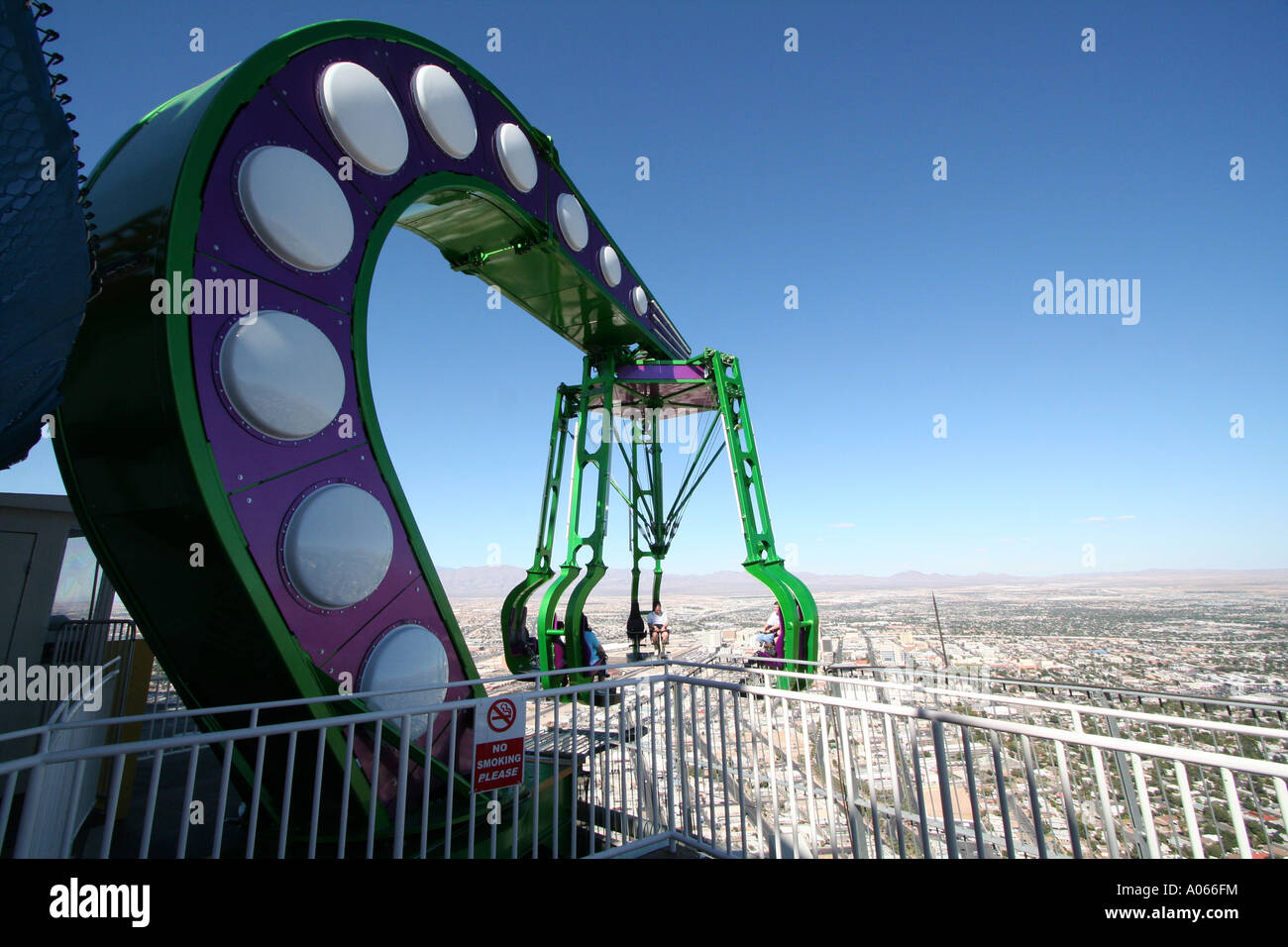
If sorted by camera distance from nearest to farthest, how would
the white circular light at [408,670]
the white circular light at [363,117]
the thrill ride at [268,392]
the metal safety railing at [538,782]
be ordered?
the metal safety railing at [538,782]
the thrill ride at [268,392]
the white circular light at [408,670]
the white circular light at [363,117]

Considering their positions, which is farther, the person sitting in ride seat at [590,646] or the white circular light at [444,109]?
the person sitting in ride seat at [590,646]

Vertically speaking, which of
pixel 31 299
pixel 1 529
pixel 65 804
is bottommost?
pixel 65 804

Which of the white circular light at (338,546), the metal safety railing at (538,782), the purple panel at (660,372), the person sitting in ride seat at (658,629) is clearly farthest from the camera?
the person sitting in ride seat at (658,629)

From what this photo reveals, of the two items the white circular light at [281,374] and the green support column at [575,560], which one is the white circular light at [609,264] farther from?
the white circular light at [281,374]

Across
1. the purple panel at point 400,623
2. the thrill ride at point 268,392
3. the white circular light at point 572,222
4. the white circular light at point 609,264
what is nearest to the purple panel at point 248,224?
the thrill ride at point 268,392
